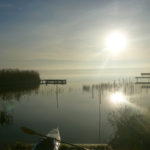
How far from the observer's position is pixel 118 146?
817cm

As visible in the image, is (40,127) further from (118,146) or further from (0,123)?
(118,146)

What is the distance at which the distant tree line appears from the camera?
47594mm

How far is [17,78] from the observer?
4984 cm

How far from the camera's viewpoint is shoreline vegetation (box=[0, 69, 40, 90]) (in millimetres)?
47562

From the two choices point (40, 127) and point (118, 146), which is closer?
point (118, 146)

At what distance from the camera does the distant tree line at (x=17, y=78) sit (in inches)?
1874

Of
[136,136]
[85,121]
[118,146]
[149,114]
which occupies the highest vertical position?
[149,114]

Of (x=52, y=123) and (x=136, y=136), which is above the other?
(x=136, y=136)

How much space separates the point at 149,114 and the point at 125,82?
5658 centimetres

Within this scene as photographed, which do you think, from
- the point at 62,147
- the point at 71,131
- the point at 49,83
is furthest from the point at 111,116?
the point at 49,83

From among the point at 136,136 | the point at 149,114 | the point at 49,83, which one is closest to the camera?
the point at 136,136

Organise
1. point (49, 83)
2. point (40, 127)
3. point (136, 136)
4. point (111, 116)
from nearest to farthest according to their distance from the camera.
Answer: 1. point (136, 136)
2. point (111, 116)
3. point (40, 127)
4. point (49, 83)

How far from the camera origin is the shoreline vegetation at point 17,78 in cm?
4756

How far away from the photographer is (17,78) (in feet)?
164
